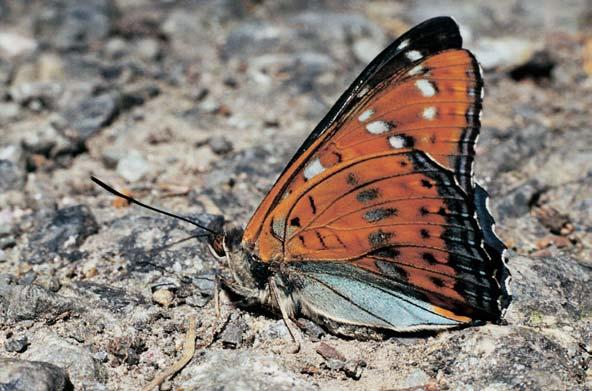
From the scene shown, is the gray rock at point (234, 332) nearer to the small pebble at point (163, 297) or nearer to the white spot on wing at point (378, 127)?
the small pebble at point (163, 297)

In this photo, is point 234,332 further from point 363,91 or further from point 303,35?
point 303,35

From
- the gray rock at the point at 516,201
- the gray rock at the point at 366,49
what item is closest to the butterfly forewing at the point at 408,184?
the gray rock at the point at 516,201

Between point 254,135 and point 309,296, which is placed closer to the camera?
point 309,296

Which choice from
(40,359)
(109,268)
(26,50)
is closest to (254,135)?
(109,268)

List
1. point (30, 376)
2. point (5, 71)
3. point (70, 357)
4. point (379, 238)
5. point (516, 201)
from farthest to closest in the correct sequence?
point (5, 71)
point (516, 201)
point (379, 238)
point (70, 357)
point (30, 376)

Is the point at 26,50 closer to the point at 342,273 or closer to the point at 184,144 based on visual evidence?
the point at 184,144

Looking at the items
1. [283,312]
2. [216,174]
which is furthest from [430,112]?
[216,174]
